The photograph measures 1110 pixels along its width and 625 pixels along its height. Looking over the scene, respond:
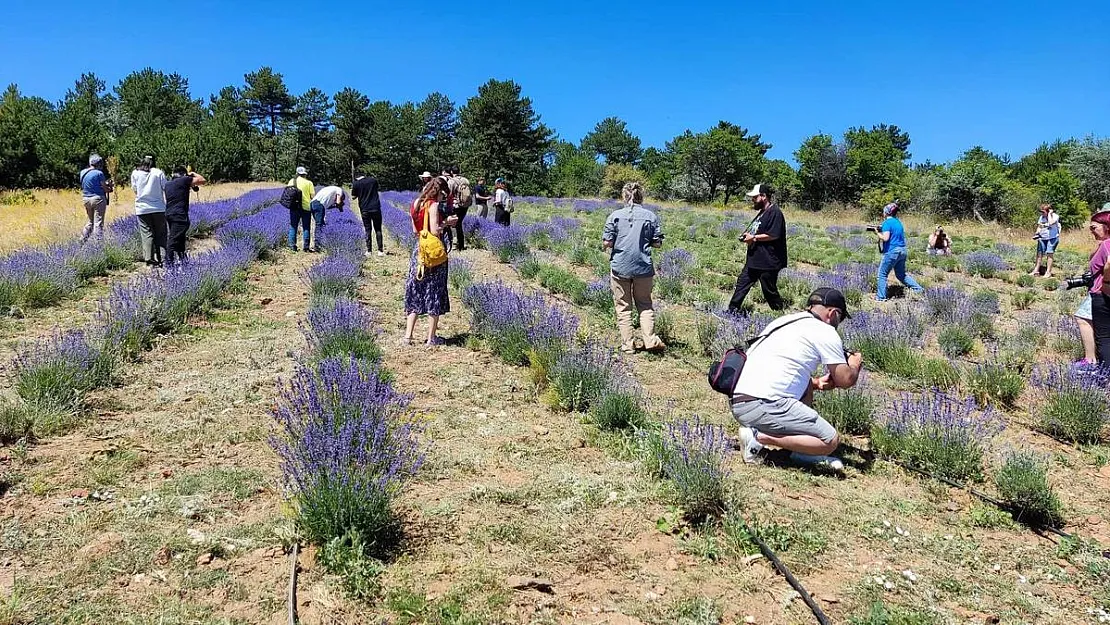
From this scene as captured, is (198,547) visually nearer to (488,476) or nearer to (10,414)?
(488,476)

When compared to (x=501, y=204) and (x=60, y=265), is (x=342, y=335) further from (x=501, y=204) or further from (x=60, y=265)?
(x=501, y=204)

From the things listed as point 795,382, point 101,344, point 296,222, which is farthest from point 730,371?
point 296,222

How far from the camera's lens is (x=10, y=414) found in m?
3.61

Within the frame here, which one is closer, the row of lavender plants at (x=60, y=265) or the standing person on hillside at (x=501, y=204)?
the row of lavender plants at (x=60, y=265)

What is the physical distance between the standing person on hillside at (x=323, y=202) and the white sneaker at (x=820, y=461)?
34.2ft

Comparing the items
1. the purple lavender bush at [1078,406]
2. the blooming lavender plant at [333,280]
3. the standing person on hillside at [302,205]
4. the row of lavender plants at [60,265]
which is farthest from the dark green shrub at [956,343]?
the standing person on hillside at [302,205]

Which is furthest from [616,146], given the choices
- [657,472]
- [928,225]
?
[657,472]

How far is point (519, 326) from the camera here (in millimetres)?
5828

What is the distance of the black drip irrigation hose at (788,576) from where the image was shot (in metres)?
2.57

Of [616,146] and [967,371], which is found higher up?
[616,146]

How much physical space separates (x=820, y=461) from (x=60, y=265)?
8132mm

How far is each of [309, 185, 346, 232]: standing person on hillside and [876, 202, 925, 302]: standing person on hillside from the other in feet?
31.9

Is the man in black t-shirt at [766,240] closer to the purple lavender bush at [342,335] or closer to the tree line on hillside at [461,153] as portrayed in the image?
the purple lavender bush at [342,335]

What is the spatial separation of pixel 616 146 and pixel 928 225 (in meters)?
84.2
